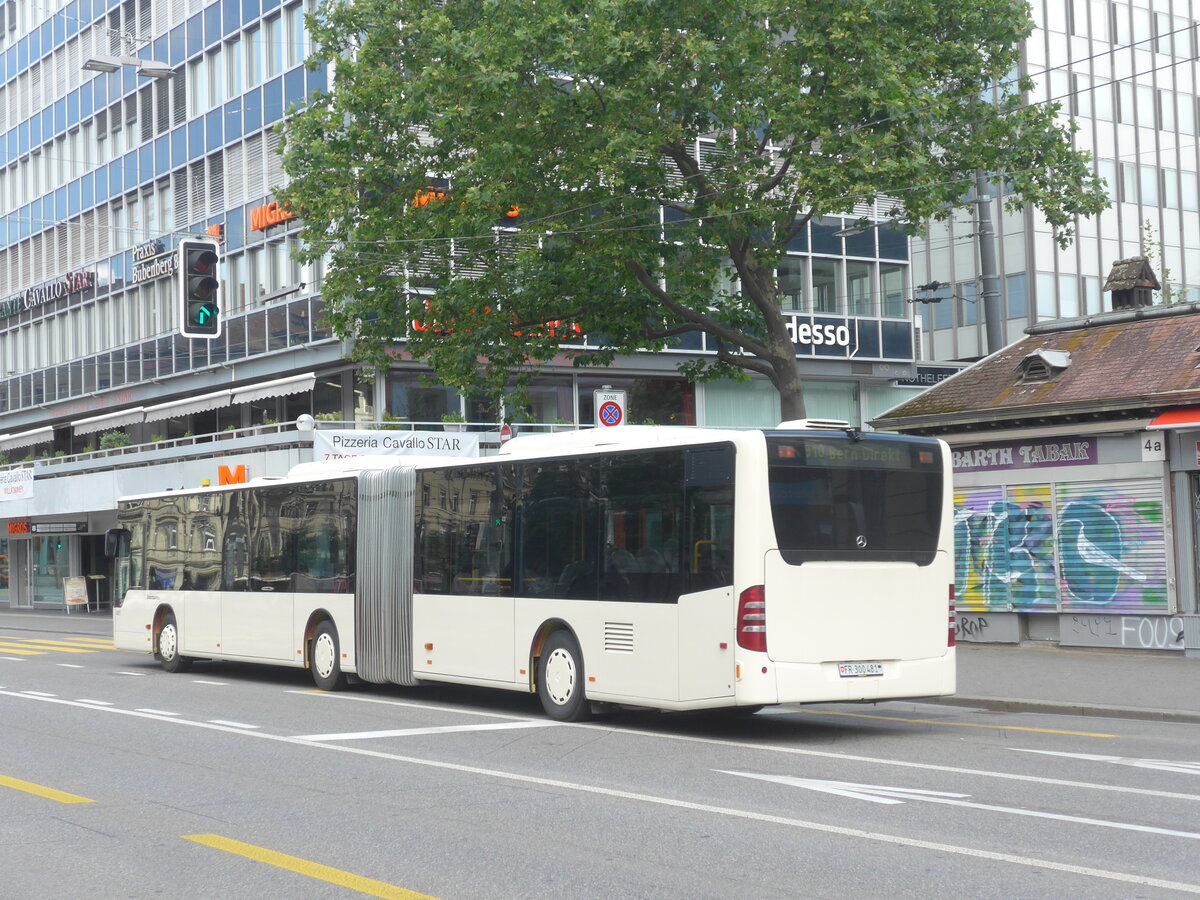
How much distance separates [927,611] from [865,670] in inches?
38.2

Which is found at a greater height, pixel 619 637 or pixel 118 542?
pixel 118 542

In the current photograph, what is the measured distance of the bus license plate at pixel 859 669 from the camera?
45.1ft

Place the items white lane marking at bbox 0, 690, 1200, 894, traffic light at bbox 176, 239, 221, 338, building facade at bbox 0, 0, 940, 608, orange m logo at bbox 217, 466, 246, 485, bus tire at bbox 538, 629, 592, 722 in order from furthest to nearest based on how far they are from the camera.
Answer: building facade at bbox 0, 0, 940, 608 < orange m logo at bbox 217, 466, 246, 485 < traffic light at bbox 176, 239, 221, 338 < bus tire at bbox 538, 629, 592, 722 < white lane marking at bbox 0, 690, 1200, 894

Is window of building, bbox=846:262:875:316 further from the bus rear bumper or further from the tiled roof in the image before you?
the bus rear bumper

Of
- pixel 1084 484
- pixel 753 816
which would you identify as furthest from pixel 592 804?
pixel 1084 484

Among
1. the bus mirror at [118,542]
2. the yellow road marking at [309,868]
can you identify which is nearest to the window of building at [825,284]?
the bus mirror at [118,542]

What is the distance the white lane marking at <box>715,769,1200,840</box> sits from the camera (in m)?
8.86

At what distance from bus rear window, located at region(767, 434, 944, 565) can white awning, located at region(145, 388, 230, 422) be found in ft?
94.4

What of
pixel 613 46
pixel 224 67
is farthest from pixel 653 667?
pixel 224 67

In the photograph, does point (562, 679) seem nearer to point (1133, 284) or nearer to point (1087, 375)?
point (1087, 375)

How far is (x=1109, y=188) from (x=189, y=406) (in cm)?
3999

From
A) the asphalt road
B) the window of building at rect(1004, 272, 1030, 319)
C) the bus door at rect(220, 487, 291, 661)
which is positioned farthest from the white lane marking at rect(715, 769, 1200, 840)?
the window of building at rect(1004, 272, 1030, 319)

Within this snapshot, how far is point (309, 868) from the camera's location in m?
7.84

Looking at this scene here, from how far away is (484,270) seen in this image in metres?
26.0
